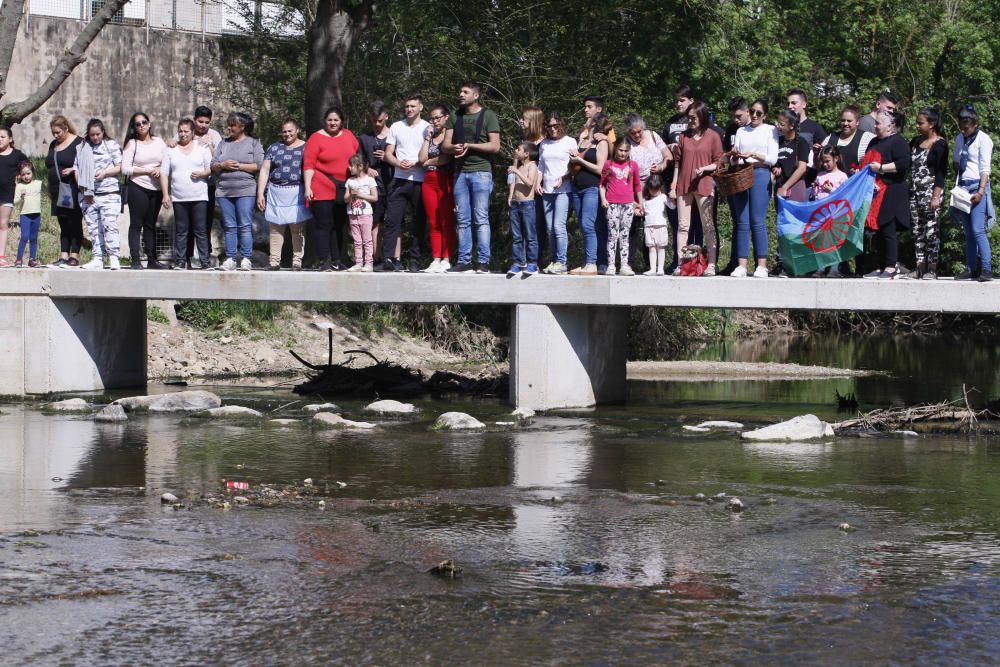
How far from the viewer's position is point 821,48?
36250mm

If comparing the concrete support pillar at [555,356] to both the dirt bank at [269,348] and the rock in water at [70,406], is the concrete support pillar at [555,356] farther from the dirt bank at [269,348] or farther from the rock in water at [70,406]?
Answer: the dirt bank at [269,348]

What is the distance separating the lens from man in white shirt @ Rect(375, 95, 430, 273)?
50.5ft

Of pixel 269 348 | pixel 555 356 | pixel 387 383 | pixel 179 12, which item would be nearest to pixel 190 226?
pixel 387 383

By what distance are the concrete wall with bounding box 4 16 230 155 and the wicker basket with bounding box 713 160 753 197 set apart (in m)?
16.5

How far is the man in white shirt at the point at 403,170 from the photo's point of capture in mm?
15398

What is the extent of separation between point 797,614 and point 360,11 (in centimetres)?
1620

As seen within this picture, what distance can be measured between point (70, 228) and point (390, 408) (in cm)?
453

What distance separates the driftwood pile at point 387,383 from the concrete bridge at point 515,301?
1.52m

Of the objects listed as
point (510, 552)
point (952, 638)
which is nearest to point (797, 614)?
point (952, 638)

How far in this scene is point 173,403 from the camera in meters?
14.7

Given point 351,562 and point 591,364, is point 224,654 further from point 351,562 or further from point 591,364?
point 591,364

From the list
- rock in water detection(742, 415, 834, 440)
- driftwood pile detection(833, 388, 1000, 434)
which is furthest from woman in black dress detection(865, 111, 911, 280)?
rock in water detection(742, 415, 834, 440)

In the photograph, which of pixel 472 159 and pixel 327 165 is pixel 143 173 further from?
pixel 472 159

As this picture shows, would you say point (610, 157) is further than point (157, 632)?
Yes
